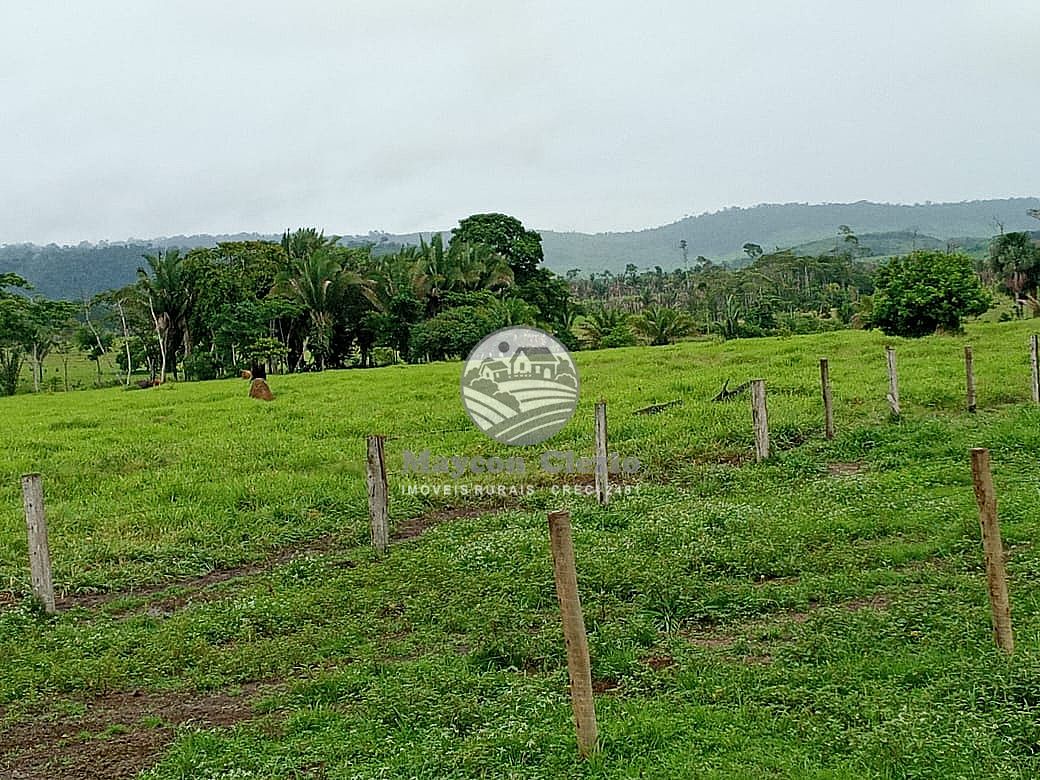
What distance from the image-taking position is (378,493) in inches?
399

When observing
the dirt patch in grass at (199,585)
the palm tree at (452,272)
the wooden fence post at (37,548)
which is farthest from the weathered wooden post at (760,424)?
the palm tree at (452,272)

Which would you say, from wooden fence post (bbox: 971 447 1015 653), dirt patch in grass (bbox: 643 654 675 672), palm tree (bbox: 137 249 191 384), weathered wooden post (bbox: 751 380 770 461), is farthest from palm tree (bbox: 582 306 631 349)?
wooden fence post (bbox: 971 447 1015 653)

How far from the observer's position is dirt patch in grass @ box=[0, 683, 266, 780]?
18.8 feet

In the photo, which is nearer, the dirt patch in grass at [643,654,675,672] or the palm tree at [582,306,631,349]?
the dirt patch in grass at [643,654,675,672]

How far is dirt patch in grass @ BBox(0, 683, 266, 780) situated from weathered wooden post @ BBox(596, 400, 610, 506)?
18.6 feet

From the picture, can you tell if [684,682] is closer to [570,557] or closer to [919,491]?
[570,557]

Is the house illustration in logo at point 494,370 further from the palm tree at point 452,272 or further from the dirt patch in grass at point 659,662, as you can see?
the palm tree at point 452,272

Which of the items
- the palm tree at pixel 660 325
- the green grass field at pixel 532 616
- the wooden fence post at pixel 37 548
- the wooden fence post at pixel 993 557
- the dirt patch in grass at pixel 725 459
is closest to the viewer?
the green grass field at pixel 532 616

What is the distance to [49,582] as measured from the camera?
875cm

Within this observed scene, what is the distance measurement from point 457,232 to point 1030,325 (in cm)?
3037

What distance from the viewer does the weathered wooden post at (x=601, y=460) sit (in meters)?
11.6

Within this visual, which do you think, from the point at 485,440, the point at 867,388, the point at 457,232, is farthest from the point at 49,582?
the point at 457,232

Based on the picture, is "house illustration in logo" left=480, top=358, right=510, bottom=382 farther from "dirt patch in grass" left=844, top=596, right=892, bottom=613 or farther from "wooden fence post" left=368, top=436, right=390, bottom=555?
"dirt patch in grass" left=844, top=596, right=892, bottom=613

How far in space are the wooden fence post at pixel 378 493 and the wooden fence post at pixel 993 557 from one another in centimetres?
593
